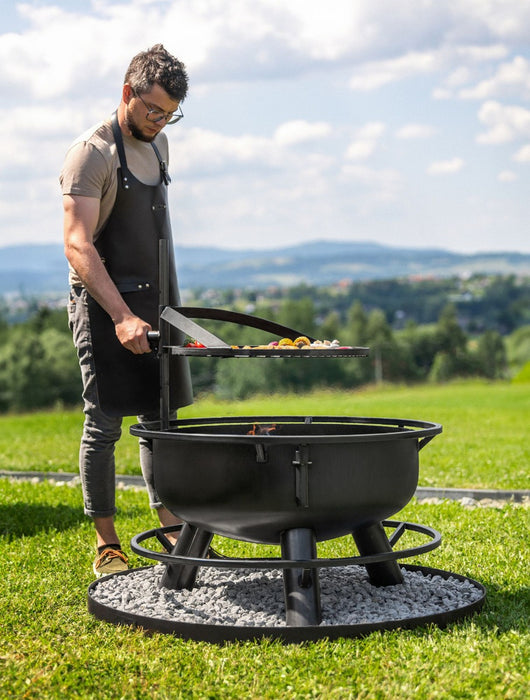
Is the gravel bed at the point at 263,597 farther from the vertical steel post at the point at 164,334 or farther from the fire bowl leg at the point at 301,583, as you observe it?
the vertical steel post at the point at 164,334

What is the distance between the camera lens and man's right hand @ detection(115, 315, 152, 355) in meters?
3.56

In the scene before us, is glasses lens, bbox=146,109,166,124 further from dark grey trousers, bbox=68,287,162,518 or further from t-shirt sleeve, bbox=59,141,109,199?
dark grey trousers, bbox=68,287,162,518

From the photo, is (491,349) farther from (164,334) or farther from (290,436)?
(290,436)

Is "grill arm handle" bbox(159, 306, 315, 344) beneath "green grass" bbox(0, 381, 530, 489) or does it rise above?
above

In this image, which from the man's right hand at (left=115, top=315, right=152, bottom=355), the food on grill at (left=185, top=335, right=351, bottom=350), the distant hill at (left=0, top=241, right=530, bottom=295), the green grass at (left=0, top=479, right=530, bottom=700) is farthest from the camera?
the distant hill at (left=0, top=241, right=530, bottom=295)

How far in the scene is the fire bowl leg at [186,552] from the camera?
12.0ft

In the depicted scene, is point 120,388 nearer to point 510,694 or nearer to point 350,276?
point 510,694

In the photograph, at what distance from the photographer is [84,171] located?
380 cm

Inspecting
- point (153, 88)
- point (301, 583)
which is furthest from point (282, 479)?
point (153, 88)

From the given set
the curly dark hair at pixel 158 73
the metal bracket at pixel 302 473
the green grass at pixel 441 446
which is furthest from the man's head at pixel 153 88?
Result: the green grass at pixel 441 446

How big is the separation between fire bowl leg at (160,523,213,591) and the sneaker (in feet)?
1.22

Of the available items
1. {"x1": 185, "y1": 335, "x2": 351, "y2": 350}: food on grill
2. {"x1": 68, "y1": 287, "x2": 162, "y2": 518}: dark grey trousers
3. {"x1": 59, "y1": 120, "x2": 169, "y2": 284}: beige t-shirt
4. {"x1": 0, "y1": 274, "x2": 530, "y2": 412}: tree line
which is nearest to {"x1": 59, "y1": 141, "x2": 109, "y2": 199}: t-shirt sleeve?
{"x1": 59, "y1": 120, "x2": 169, "y2": 284}: beige t-shirt

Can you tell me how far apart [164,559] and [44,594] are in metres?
0.79

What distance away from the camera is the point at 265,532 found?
3332 mm
